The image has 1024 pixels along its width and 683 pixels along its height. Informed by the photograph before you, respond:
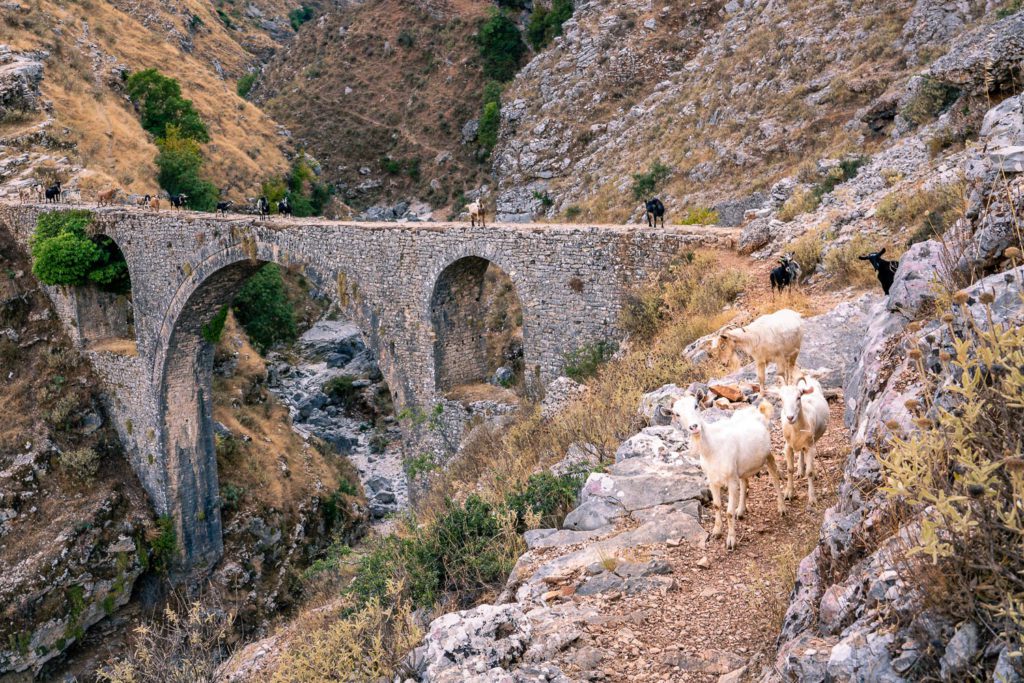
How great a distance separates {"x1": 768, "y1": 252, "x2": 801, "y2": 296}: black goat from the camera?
35.7 ft

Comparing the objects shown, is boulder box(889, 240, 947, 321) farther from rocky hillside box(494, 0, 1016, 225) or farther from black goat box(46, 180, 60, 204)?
black goat box(46, 180, 60, 204)

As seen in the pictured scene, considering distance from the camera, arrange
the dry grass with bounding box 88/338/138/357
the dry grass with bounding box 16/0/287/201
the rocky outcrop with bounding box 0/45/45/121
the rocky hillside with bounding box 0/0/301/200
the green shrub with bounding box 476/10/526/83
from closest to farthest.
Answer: the dry grass with bounding box 88/338/138/357, the rocky hillside with bounding box 0/0/301/200, the rocky outcrop with bounding box 0/45/45/121, the dry grass with bounding box 16/0/287/201, the green shrub with bounding box 476/10/526/83

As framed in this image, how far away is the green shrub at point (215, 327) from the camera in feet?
72.6

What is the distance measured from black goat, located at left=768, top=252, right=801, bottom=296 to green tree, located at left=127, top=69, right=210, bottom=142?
3188cm

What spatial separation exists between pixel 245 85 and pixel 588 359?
48.1m

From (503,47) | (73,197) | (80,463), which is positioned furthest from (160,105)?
(80,463)

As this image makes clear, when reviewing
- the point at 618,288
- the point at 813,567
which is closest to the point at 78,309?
the point at 618,288

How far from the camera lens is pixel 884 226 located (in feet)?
36.7

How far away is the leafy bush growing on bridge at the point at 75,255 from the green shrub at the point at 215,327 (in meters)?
3.43

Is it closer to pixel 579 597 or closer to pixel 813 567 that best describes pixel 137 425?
pixel 579 597

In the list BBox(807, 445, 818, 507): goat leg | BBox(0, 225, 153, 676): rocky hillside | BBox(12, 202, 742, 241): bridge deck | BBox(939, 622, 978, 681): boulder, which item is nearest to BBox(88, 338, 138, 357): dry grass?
BBox(0, 225, 153, 676): rocky hillside

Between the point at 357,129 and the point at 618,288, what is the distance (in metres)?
36.8

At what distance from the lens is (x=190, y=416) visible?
75.3ft

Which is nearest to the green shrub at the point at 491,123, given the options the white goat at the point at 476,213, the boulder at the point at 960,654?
the white goat at the point at 476,213
